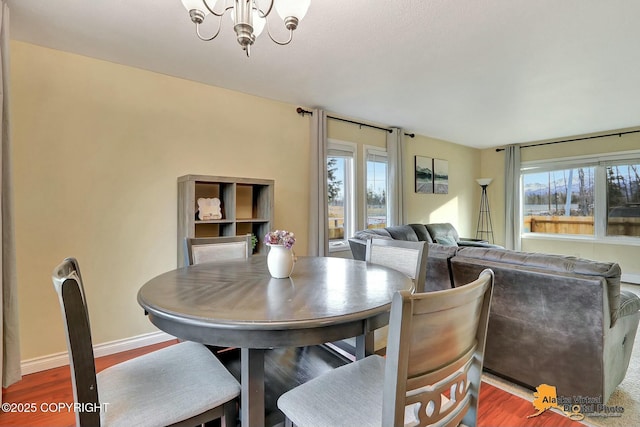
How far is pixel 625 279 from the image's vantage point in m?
4.70

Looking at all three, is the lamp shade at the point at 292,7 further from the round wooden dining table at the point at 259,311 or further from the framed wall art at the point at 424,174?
the framed wall art at the point at 424,174

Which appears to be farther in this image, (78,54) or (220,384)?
(78,54)

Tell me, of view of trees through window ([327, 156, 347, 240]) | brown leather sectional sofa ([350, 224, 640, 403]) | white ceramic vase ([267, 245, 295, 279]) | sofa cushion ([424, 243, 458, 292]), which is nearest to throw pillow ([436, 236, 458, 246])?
view of trees through window ([327, 156, 347, 240])

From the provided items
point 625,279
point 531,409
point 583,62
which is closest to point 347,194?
point 583,62

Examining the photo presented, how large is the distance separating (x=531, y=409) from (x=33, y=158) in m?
3.72

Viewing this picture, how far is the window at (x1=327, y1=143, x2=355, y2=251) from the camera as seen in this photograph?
404cm

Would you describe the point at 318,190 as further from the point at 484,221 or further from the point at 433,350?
the point at 484,221

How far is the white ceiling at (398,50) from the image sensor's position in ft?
6.03

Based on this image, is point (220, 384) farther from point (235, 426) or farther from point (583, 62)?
point (583, 62)

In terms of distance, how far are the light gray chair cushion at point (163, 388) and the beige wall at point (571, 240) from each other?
6293 mm

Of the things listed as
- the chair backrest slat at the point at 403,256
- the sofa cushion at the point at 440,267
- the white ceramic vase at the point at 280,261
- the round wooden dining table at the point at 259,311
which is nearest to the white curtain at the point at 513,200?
the sofa cushion at the point at 440,267

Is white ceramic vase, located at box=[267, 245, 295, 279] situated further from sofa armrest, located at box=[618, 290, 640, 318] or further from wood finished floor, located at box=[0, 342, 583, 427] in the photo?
sofa armrest, located at box=[618, 290, 640, 318]

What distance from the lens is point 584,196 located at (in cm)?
521

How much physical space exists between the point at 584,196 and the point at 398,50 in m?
5.04
